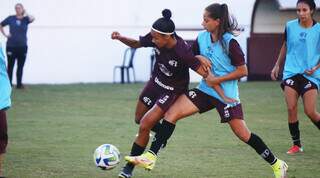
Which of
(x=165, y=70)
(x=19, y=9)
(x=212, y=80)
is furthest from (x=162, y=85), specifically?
(x=19, y=9)

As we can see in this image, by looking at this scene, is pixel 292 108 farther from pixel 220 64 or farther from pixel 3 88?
pixel 3 88

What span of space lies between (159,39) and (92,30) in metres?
16.3

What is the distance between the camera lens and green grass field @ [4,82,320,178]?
9.47 m

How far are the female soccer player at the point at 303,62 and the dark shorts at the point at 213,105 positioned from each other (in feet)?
6.55

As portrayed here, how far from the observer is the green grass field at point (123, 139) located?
373 inches

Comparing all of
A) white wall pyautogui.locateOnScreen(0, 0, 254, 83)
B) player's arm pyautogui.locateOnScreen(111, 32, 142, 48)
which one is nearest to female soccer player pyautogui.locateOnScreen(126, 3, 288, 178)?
player's arm pyautogui.locateOnScreen(111, 32, 142, 48)

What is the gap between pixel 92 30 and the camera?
971 inches

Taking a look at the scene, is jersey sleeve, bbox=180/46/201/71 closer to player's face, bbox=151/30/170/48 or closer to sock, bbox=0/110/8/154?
player's face, bbox=151/30/170/48

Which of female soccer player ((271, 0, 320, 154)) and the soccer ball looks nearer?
the soccer ball

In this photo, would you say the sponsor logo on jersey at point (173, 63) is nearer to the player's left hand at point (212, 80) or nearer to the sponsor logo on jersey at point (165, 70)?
the sponsor logo on jersey at point (165, 70)

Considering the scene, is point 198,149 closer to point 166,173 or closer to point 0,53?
point 166,173

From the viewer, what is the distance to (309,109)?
10.4 meters

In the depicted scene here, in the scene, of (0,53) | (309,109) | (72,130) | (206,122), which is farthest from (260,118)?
(0,53)

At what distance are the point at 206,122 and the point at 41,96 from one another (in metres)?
6.14
